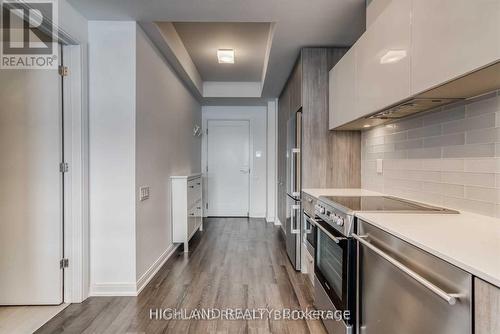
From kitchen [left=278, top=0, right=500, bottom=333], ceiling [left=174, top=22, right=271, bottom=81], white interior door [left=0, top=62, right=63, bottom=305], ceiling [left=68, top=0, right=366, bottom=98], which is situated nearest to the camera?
kitchen [left=278, top=0, right=500, bottom=333]

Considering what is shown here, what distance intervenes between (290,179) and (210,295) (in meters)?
1.50

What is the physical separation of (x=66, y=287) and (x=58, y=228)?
49 cm

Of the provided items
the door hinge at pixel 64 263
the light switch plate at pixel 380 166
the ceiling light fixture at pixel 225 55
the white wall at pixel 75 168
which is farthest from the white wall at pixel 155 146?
the light switch plate at pixel 380 166

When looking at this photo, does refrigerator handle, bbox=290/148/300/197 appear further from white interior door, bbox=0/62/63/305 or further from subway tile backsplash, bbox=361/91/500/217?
white interior door, bbox=0/62/63/305

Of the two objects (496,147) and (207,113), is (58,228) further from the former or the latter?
(207,113)

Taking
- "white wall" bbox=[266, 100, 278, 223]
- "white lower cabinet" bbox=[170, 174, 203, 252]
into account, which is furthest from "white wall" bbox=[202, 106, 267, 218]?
"white lower cabinet" bbox=[170, 174, 203, 252]

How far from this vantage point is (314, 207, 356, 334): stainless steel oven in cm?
145

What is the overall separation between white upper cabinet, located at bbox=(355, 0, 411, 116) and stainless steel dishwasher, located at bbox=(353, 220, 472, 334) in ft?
2.54

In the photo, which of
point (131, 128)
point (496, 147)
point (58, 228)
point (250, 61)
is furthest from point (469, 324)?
point (250, 61)

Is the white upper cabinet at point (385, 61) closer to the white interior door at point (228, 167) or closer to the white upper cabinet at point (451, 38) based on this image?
the white upper cabinet at point (451, 38)

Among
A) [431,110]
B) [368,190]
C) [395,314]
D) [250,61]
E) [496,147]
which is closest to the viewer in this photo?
[395,314]

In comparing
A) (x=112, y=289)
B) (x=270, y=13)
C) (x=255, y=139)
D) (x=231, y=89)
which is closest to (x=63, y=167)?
(x=112, y=289)

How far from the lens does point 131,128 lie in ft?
7.93

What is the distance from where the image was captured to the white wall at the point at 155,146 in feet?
8.35
